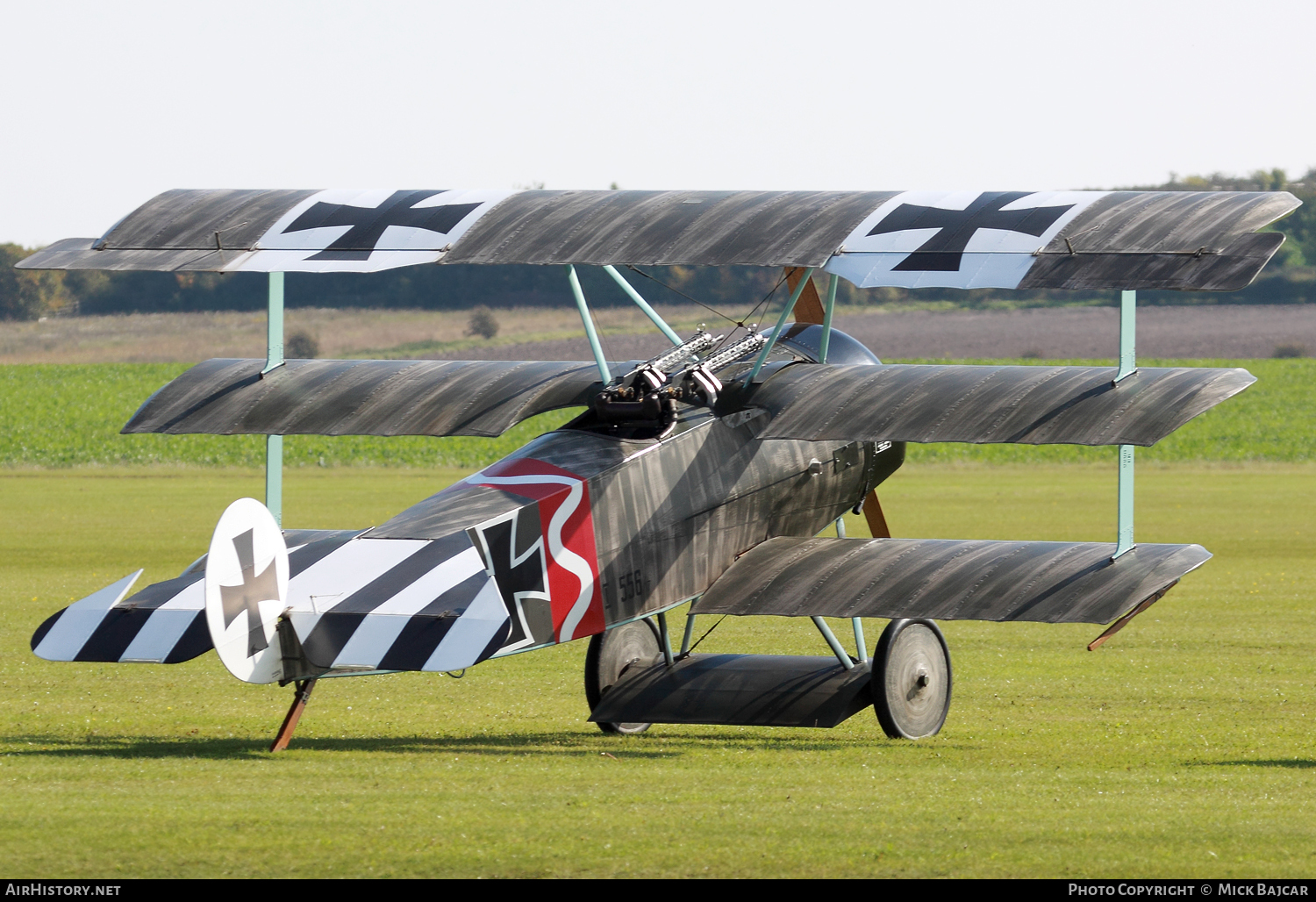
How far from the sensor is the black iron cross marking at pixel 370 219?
12727 mm

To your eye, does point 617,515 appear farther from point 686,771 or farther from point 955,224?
point 955,224

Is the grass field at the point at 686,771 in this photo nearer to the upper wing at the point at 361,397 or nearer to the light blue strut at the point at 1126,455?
the light blue strut at the point at 1126,455

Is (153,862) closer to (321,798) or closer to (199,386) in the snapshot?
(321,798)

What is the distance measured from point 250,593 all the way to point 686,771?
106 inches

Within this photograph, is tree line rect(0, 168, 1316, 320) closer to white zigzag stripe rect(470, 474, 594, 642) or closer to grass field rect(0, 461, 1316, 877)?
grass field rect(0, 461, 1316, 877)

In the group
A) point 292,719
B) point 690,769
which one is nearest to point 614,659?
point 690,769

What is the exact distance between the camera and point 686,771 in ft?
36.3

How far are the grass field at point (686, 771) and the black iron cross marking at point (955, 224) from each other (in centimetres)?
298

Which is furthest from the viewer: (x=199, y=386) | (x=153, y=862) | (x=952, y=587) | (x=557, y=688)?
(x=557, y=688)

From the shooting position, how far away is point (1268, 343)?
71.7 m

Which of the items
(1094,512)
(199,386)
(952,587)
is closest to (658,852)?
(952,587)

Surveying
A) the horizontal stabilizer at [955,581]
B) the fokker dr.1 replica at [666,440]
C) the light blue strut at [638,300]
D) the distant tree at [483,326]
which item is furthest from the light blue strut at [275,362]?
the distant tree at [483,326]

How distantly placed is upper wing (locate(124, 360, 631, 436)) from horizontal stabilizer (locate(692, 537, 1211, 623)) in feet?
5.75
